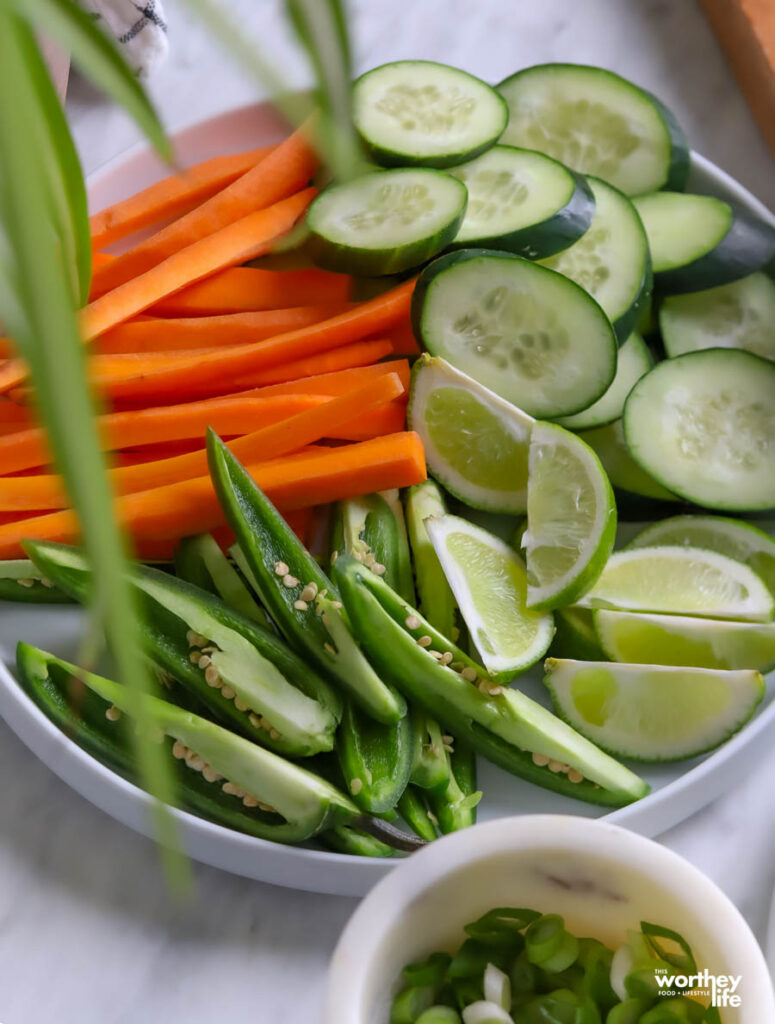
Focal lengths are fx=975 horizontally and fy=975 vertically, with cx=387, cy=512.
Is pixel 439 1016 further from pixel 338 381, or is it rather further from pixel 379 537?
pixel 338 381

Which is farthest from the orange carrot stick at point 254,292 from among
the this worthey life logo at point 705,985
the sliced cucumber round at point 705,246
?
the this worthey life logo at point 705,985

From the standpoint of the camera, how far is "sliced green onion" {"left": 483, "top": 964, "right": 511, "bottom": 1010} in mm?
591

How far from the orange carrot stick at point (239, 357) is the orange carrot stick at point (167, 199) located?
0.17 metres

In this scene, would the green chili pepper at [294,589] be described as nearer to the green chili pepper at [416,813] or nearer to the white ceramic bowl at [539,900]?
the green chili pepper at [416,813]

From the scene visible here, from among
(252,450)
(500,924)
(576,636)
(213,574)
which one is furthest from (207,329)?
(500,924)

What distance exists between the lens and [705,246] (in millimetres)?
1026

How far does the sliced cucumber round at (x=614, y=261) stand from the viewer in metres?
0.98

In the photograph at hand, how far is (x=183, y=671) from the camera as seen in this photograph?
797 millimetres

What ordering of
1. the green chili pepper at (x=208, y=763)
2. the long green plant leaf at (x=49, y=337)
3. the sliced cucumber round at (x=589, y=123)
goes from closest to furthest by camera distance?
the long green plant leaf at (x=49, y=337)
the green chili pepper at (x=208, y=763)
the sliced cucumber round at (x=589, y=123)

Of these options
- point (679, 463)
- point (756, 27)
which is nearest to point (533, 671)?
point (679, 463)

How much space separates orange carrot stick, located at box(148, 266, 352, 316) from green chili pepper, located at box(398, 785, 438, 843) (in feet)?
1.72

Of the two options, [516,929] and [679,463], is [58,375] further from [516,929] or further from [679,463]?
[679,463]

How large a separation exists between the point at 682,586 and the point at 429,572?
23 centimetres

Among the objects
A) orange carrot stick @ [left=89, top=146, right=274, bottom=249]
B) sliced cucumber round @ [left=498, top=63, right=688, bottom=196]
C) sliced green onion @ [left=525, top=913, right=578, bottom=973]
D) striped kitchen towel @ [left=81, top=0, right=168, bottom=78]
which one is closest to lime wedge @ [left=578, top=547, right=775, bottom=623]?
sliced green onion @ [left=525, top=913, right=578, bottom=973]
